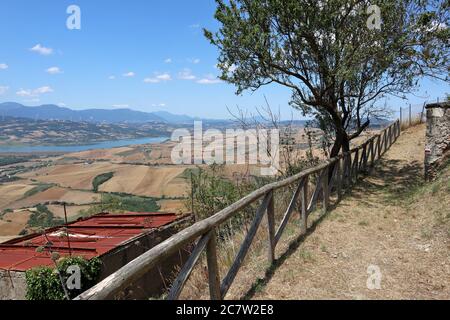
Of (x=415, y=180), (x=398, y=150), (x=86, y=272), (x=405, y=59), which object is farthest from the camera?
(x=398, y=150)

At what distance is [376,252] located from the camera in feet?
19.7

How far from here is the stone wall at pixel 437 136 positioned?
30.1ft

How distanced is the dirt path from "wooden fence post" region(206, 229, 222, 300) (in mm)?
741

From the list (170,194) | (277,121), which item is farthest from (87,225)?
(170,194)

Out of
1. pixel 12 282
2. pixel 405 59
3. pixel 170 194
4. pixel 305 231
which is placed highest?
pixel 405 59

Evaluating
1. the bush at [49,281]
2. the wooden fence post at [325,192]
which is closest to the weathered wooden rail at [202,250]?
A: the wooden fence post at [325,192]

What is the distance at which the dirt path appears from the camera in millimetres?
4676

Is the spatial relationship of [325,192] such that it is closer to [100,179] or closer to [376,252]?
[376,252]

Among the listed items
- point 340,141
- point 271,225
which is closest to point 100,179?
point 340,141

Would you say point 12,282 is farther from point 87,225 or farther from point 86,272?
point 87,225

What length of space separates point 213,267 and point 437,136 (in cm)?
793

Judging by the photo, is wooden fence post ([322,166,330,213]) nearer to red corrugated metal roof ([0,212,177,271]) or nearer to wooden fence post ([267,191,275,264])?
wooden fence post ([267,191,275,264])

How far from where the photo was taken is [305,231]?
697 centimetres

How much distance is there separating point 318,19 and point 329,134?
Result: 4.72m
